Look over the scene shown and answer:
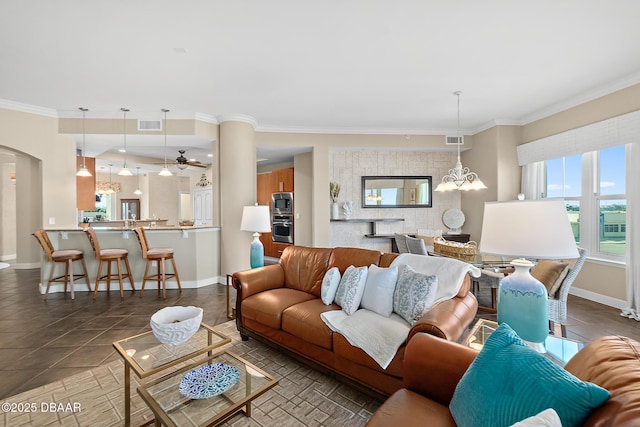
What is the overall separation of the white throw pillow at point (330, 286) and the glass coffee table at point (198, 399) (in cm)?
86

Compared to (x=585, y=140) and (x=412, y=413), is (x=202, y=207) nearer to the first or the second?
(x=412, y=413)

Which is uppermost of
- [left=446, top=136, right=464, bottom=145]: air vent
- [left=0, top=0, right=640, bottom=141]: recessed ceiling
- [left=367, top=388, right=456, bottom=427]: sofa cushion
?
[left=0, top=0, right=640, bottom=141]: recessed ceiling

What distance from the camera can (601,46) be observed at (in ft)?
8.84

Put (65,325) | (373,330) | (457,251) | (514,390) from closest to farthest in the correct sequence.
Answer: (514,390) → (373,330) → (65,325) → (457,251)

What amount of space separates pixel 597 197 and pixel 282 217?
571cm

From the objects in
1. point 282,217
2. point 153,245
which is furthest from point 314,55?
point 282,217

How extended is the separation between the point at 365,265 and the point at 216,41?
2481 mm

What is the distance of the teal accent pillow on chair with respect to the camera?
76 cm

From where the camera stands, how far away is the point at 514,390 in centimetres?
88

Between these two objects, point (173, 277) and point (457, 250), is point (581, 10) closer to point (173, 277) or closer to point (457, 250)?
point (457, 250)

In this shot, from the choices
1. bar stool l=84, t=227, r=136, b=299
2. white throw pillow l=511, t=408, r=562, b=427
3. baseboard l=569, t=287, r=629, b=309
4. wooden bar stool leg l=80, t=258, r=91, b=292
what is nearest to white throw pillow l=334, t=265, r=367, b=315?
white throw pillow l=511, t=408, r=562, b=427

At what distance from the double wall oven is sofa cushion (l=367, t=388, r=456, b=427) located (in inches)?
222

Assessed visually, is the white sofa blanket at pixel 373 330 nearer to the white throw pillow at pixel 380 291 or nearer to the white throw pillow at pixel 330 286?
the white throw pillow at pixel 380 291

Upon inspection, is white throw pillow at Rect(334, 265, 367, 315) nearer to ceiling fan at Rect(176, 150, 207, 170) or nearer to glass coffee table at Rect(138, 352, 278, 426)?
glass coffee table at Rect(138, 352, 278, 426)
